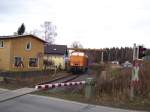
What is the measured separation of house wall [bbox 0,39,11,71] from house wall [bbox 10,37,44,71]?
425 millimetres

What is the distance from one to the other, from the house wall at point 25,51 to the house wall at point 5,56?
16.7 inches

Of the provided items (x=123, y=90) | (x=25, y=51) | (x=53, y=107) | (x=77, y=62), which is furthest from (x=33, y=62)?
(x=53, y=107)

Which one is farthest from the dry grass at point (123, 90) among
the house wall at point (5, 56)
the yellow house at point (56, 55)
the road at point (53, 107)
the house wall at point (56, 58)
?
the house wall at point (56, 58)

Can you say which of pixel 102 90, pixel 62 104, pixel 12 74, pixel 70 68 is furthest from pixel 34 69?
pixel 62 104

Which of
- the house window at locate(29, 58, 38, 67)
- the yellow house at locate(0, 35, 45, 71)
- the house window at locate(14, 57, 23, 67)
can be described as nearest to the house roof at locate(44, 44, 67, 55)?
the yellow house at locate(0, 35, 45, 71)

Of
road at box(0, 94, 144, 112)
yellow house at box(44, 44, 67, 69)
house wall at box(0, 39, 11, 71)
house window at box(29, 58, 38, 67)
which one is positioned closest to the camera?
road at box(0, 94, 144, 112)

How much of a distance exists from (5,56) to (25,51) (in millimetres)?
3592

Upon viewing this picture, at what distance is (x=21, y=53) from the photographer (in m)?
51.8

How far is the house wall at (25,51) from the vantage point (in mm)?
50188

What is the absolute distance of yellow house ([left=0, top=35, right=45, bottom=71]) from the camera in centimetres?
4991

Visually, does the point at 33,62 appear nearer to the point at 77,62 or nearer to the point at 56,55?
the point at 77,62

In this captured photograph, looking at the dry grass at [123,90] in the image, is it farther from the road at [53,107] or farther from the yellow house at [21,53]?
A: the yellow house at [21,53]

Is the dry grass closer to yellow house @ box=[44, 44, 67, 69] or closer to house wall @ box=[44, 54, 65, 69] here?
yellow house @ box=[44, 44, 67, 69]

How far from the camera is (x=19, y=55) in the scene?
168 feet
